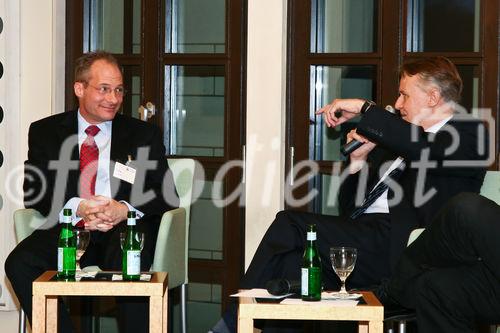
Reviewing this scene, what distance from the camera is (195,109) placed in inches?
188

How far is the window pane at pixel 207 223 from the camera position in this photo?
4.70 m

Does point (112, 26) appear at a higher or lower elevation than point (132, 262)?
higher

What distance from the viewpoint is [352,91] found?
4.52 metres

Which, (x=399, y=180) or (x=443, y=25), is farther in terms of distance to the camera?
(x=443, y=25)

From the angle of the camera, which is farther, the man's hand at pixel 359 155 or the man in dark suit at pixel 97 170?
the man in dark suit at pixel 97 170

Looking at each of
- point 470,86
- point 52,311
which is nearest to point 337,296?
point 52,311

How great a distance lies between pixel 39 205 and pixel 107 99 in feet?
1.95

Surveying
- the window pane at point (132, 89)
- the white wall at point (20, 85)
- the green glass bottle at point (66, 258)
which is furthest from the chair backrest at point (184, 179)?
the white wall at point (20, 85)

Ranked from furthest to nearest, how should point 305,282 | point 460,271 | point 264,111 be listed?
point 264,111
point 460,271
point 305,282

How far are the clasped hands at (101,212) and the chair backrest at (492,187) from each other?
61.9 inches

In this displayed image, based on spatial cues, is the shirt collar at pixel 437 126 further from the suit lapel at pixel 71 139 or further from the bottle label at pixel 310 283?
the suit lapel at pixel 71 139

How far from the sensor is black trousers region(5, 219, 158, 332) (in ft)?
12.0

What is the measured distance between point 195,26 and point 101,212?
143 cm

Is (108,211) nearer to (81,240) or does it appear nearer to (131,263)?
(81,240)
